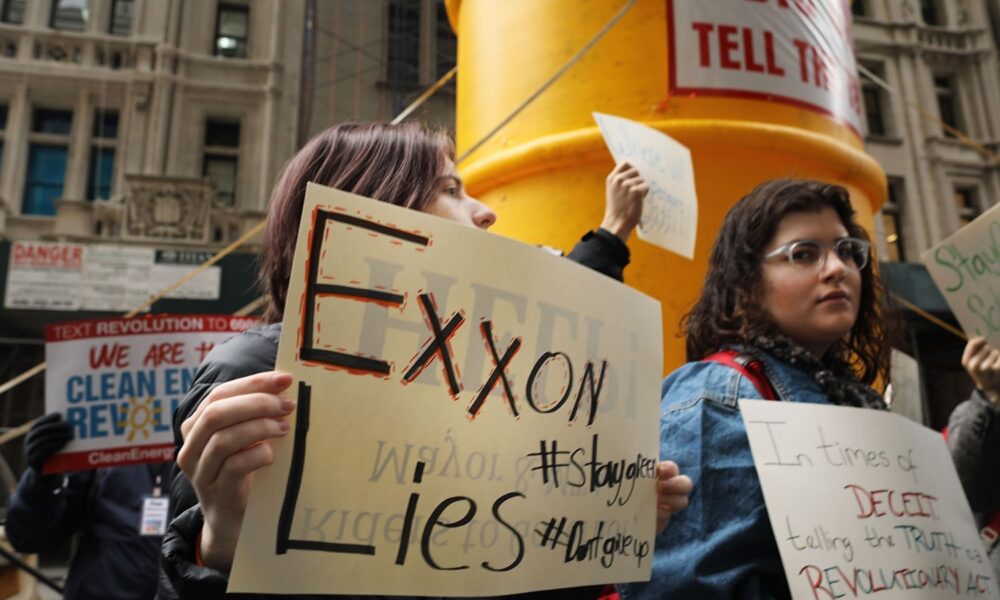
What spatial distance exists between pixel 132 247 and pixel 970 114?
18.7m

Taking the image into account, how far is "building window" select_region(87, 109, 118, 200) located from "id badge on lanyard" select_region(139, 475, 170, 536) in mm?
12379

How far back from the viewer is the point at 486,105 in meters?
2.76

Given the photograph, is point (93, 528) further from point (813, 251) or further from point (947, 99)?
point (947, 99)

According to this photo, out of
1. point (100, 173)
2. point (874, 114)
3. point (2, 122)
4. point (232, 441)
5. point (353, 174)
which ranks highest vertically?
point (874, 114)

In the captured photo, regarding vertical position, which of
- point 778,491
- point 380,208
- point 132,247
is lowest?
point 778,491

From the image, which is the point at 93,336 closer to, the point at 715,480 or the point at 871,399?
the point at 715,480

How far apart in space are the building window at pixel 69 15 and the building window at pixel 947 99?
19763mm

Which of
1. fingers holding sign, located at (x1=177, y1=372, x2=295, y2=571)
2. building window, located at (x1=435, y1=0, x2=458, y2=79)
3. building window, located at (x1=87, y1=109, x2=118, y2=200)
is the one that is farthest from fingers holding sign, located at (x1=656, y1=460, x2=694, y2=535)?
building window, located at (x1=435, y1=0, x2=458, y2=79)

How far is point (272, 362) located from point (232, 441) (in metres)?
0.28

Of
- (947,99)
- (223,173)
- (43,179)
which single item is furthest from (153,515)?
(947,99)

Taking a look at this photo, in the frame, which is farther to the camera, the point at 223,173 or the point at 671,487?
the point at 223,173

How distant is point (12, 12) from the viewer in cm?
1479

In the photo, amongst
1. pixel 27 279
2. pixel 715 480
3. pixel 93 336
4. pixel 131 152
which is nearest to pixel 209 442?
pixel 715 480

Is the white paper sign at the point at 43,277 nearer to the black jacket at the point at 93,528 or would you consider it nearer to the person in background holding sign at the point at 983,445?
the black jacket at the point at 93,528
